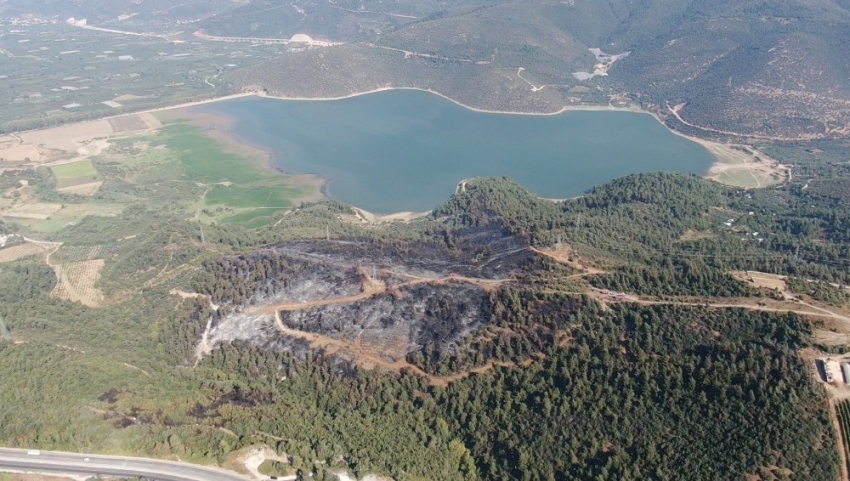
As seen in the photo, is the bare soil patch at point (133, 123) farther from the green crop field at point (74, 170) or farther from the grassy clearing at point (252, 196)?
the grassy clearing at point (252, 196)

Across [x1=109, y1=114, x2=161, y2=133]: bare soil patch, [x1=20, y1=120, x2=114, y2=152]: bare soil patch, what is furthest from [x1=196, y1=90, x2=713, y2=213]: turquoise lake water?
[x1=20, y1=120, x2=114, y2=152]: bare soil patch

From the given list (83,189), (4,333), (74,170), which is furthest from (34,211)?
(4,333)

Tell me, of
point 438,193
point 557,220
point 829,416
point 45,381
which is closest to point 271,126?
point 438,193


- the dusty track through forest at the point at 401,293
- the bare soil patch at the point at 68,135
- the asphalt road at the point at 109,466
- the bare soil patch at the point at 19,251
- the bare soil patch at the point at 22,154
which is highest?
the dusty track through forest at the point at 401,293

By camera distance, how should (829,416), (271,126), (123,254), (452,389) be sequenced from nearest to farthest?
(829,416)
(452,389)
(123,254)
(271,126)

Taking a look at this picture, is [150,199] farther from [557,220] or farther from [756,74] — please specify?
[756,74]

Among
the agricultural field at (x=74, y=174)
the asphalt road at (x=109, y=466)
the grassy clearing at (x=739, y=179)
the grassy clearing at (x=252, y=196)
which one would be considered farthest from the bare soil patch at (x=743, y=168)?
the agricultural field at (x=74, y=174)

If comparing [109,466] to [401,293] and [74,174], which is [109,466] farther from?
[74,174]
